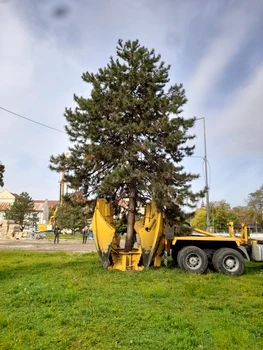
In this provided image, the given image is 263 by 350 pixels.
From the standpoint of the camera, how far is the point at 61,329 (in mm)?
4934

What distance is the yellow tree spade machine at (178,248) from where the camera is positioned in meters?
11.1

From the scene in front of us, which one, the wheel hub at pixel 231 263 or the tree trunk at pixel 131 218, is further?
the tree trunk at pixel 131 218

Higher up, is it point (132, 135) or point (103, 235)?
point (132, 135)

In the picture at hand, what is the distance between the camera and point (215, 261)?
36.4ft

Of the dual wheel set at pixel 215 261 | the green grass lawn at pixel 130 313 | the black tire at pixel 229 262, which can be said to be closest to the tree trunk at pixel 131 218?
the dual wheel set at pixel 215 261

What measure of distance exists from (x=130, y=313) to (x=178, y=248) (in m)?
6.58

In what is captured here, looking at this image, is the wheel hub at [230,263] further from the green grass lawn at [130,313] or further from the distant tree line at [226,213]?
the distant tree line at [226,213]

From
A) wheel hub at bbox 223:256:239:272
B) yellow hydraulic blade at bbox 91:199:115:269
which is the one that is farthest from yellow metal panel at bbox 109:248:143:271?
wheel hub at bbox 223:256:239:272

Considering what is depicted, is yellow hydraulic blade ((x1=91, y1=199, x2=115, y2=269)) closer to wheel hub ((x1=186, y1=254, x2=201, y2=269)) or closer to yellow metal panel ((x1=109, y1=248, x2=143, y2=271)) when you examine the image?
yellow metal panel ((x1=109, y1=248, x2=143, y2=271))

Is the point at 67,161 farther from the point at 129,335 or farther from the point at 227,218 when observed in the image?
the point at 227,218

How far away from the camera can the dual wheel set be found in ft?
36.1

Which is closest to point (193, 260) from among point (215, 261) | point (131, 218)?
point (215, 261)

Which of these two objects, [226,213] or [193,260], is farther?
[226,213]

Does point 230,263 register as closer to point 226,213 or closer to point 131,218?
point 131,218
